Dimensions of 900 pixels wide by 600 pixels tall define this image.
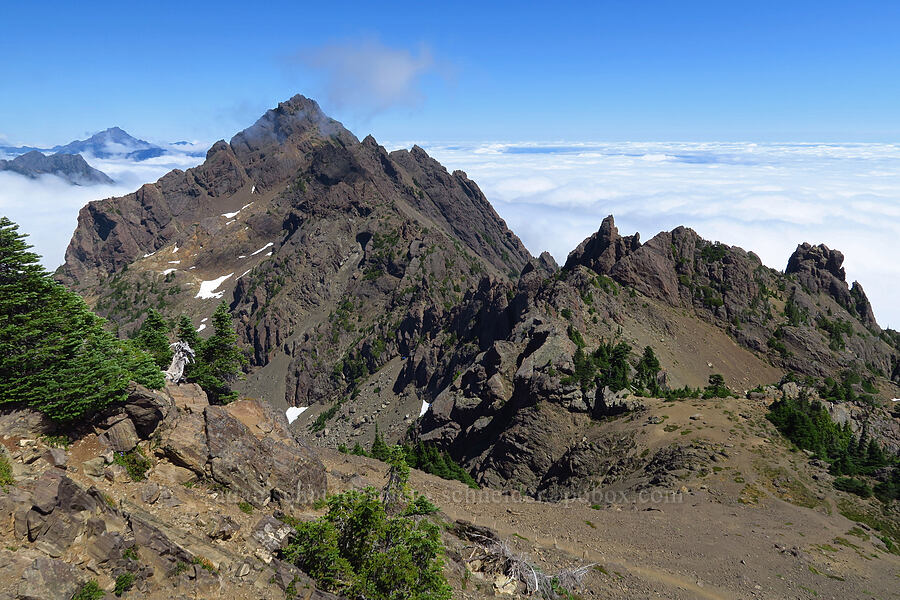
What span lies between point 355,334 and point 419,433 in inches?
3275

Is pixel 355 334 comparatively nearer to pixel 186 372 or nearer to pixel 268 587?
pixel 186 372

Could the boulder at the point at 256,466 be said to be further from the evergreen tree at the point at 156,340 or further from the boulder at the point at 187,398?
the evergreen tree at the point at 156,340

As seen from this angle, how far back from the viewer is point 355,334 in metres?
168

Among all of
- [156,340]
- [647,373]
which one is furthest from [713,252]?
[156,340]

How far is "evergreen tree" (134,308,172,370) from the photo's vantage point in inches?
1776

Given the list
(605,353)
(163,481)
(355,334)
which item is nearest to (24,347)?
(163,481)

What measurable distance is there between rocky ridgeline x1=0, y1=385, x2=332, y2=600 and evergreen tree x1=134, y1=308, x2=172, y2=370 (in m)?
15.2

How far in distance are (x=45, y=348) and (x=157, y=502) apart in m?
9.51

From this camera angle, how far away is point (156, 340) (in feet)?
155

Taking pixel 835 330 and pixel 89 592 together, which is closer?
pixel 89 592

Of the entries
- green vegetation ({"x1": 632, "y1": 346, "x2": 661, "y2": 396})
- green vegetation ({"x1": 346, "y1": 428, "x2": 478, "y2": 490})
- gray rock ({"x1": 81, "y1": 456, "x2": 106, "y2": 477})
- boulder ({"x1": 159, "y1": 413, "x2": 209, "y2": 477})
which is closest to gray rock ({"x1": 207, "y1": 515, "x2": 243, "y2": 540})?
boulder ({"x1": 159, "y1": 413, "x2": 209, "y2": 477})

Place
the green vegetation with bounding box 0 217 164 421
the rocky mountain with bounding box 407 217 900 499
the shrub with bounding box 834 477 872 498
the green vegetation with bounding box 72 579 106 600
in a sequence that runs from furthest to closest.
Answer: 1. the rocky mountain with bounding box 407 217 900 499
2. the shrub with bounding box 834 477 872 498
3. the green vegetation with bounding box 0 217 164 421
4. the green vegetation with bounding box 72 579 106 600

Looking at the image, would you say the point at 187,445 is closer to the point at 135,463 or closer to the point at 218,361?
the point at 135,463

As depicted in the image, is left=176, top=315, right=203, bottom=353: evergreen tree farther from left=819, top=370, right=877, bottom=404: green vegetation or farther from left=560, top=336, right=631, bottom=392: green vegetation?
left=819, top=370, right=877, bottom=404: green vegetation
